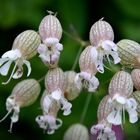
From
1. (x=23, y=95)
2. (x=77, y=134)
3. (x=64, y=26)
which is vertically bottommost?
(x=77, y=134)

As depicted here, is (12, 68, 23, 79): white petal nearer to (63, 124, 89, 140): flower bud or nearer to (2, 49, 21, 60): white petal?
(2, 49, 21, 60): white petal

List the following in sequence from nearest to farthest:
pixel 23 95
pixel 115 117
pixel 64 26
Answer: pixel 115 117 < pixel 23 95 < pixel 64 26

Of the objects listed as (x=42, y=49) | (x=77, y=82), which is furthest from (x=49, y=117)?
(x=42, y=49)

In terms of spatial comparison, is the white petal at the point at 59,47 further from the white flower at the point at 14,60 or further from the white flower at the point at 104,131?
the white flower at the point at 104,131

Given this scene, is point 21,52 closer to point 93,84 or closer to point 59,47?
point 59,47

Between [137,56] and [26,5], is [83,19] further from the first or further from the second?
[137,56]

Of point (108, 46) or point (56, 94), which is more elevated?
point (108, 46)

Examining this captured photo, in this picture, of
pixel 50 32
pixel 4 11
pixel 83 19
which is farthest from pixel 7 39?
pixel 50 32

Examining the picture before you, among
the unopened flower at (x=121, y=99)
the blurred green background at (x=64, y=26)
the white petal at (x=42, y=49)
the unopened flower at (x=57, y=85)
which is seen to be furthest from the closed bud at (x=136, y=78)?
the blurred green background at (x=64, y=26)
